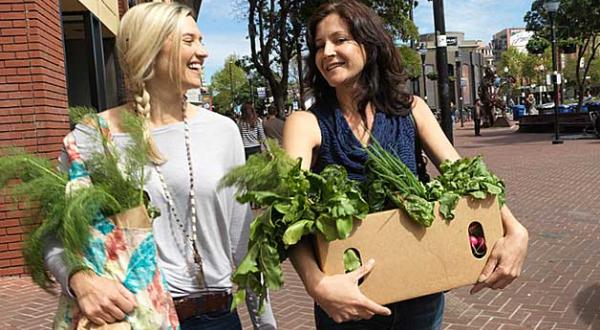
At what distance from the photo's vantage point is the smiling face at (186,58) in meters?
1.92

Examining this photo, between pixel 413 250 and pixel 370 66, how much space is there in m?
0.68

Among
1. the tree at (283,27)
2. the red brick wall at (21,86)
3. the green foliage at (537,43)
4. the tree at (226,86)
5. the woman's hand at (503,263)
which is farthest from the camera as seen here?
the tree at (226,86)

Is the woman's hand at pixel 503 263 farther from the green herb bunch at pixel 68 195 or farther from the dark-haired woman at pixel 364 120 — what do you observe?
the green herb bunch at pixel 68 195

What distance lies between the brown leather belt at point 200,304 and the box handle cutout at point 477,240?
0.80m

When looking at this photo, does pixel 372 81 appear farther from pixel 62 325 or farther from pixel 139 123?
pixel 62 325

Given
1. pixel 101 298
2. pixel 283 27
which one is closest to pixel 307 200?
pixel 101 298

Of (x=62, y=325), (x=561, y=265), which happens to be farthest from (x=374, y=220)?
(x=561, y=265)

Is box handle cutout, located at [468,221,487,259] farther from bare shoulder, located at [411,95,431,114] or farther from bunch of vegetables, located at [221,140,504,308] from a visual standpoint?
bare shoulder, located at [411,95,431,114]

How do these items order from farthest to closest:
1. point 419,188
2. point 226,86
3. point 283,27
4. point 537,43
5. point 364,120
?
point 226,86 → point 537,43 → point 283,27 → point 364,120 → point 419,188

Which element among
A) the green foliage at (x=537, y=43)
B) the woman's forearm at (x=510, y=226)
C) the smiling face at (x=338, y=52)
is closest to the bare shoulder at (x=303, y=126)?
the smiling face at (x=338, y=52)

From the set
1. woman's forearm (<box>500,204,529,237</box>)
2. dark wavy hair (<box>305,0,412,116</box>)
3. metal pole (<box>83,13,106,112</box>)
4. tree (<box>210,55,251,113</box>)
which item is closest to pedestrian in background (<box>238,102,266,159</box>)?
metal pole (<box>83,13,106,112</box>)

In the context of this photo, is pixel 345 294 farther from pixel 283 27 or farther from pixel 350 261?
pixel 283 27

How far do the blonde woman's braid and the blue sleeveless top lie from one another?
51cm

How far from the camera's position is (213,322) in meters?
2.00
